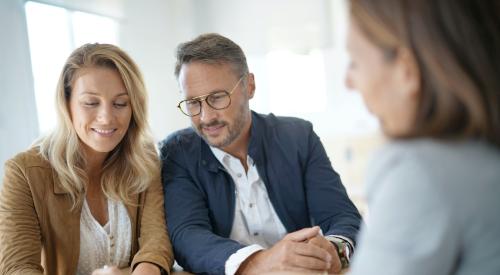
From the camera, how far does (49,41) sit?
329 cm

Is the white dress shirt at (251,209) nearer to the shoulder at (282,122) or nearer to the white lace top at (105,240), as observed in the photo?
the shoulder at (282,122)

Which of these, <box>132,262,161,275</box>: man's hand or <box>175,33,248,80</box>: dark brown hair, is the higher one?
<box>175,33,248,80</box>: dark brown hair

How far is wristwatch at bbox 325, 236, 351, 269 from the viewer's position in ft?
4.94

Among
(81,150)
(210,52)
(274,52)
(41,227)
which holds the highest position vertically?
(274,52)

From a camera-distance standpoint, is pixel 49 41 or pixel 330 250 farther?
pixel 49 41

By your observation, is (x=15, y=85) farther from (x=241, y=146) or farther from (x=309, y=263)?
(x=309, y=263)

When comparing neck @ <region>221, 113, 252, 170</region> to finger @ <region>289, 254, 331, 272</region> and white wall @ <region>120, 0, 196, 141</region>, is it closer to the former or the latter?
finger @ <region>289, 254, 331, 272</region>

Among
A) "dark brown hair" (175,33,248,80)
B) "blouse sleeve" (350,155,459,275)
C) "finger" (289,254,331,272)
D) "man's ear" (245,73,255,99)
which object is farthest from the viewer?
"man's ear" (245,73,255,99)

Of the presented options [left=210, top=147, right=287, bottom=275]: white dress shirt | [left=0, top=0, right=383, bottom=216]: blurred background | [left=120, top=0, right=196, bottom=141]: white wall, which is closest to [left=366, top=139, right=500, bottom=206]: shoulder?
[left=210, top=147, right=287, bottom=275]: white dress shirt

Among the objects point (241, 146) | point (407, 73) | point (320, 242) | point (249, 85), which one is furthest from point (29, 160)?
point (407, 73)

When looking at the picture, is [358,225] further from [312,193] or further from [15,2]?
[15,2]

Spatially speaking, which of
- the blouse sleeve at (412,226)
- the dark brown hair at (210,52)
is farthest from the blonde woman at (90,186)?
the blouse sleeve at (412,226)

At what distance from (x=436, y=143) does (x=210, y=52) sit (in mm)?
1343

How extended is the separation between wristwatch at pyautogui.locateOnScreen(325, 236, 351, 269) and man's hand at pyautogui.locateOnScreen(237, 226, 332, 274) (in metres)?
0.09
